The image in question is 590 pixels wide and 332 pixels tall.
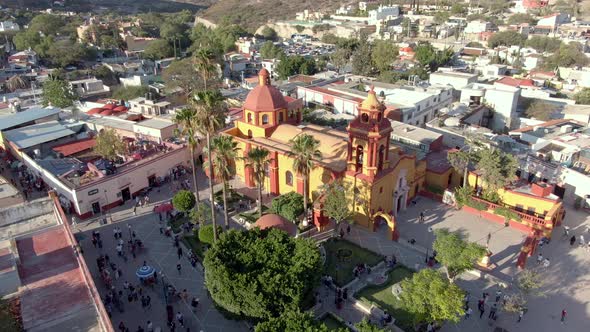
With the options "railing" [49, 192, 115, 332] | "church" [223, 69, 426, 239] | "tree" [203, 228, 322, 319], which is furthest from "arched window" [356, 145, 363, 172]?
"railing" [49, 192, 115, 332]

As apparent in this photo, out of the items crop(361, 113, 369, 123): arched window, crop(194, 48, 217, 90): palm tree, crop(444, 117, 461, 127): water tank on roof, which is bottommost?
crop(444, 117, 461, 127): water tank on roof

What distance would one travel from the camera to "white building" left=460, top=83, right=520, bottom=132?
55062 mm

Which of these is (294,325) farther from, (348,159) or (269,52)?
(269,52)

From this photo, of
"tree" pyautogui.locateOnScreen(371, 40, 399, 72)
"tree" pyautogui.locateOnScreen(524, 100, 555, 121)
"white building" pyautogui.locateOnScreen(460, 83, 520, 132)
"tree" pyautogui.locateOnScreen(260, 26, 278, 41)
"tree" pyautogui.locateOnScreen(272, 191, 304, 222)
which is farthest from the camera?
"tree" pyautogui.locateOnScreen(260, 26, 278, 41)

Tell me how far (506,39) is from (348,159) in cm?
8274

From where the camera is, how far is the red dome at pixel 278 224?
1117 inches

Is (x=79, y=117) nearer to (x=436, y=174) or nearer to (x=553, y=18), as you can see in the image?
(x=436, y=174)

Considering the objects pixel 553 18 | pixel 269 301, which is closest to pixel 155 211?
pixel 269 301

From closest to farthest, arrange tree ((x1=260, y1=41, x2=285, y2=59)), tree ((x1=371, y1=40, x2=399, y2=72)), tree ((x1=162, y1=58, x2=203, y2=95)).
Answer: tree ((x1=162, y1=58, x2=203, y2=95)), tree ((x1=371, y1=40, x2=399, y2=72)), tree ((x1=260, y1=41, x2=285, y2=59))

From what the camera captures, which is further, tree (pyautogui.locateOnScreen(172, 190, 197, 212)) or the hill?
the hill

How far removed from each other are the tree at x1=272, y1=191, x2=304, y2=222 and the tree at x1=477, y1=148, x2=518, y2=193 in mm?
14402

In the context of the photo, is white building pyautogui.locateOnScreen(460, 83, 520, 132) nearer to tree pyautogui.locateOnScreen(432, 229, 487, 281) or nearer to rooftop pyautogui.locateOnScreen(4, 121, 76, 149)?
tree pyautogui.locateOnScreen(432, 229, 487, 281)

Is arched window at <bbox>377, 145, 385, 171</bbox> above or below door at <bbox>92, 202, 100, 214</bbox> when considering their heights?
above

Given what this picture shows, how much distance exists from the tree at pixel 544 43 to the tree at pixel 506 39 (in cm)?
205
